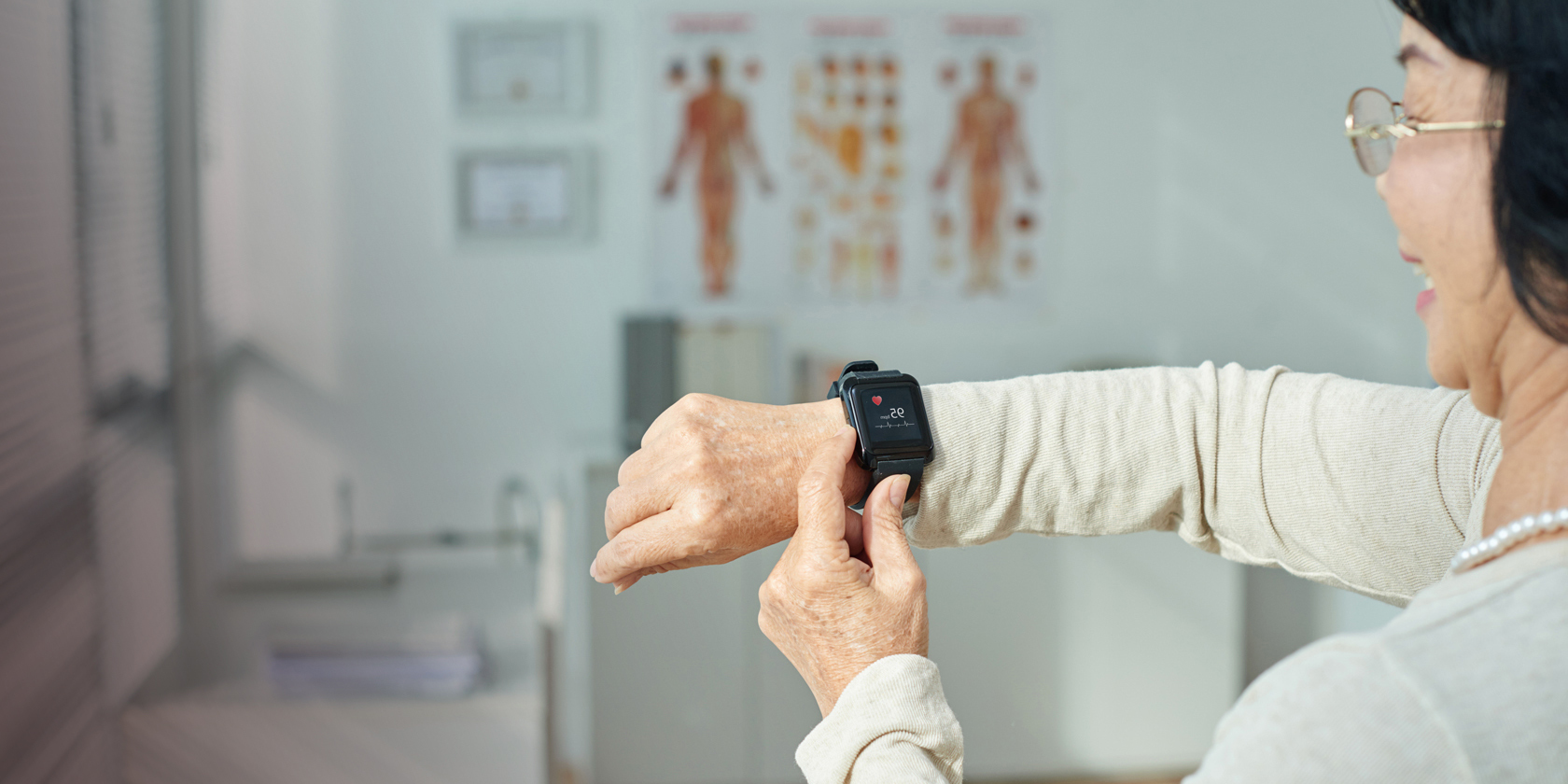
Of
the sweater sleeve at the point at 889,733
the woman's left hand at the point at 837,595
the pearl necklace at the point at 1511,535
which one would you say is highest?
the pearl necklace at the point at 1511,535

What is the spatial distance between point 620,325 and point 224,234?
2.85 feet

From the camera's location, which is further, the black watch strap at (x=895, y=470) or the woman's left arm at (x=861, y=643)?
the black watch strap at (x=895, y=470)

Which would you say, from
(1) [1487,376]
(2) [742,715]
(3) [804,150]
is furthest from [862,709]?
(3) [804,150]

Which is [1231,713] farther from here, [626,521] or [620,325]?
[620,325]

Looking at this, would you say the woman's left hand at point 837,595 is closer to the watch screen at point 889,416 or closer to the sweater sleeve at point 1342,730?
the watch screen at point 889,416

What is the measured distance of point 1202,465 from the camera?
833mm

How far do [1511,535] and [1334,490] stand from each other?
0.27 metres

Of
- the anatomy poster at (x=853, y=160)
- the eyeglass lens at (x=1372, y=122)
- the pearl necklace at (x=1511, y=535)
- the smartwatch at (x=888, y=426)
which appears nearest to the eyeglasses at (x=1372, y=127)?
the eyeglass lens at (x=1372, y=122)

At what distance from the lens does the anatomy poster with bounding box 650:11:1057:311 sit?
2.43m

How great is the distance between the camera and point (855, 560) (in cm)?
67

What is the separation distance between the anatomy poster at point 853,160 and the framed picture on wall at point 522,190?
0.63 feet

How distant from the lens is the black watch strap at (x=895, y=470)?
77 cm

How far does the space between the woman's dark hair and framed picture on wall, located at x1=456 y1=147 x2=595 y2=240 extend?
2.05 meters

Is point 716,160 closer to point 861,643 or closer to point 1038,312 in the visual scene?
point 1038,312
